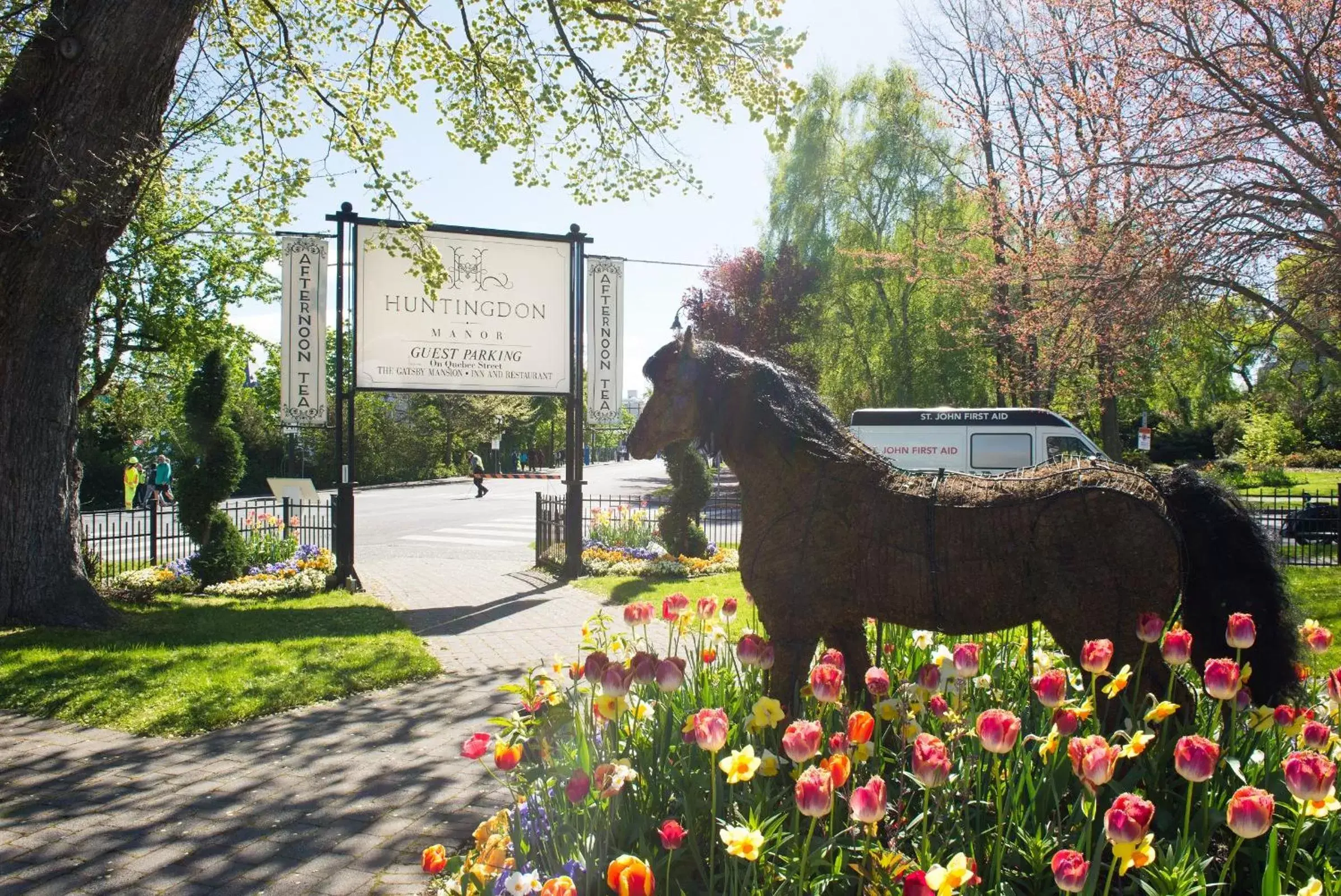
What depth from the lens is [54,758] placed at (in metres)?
5.02

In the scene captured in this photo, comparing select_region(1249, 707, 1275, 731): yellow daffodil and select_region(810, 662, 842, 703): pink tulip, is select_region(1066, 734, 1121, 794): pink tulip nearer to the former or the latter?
select_region(810, 662, 842, 703): pink tulip

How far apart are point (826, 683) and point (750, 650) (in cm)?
49

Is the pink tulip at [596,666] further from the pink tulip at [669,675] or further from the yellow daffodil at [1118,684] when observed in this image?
the yellow daffodil at [1118,684]

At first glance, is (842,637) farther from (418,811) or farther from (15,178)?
(15,178)

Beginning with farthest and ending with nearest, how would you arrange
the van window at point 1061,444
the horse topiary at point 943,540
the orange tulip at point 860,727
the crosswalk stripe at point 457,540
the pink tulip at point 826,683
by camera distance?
the crosswalk stripe at point 457,540, the van window at point 1061,444, the horse topiary at point 943,540, the pink tulip at point 826,683, the orange tulip at point 860,727

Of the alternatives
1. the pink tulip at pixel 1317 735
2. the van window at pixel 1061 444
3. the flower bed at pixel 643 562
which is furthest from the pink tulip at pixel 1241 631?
the van window at pixel 1061 444

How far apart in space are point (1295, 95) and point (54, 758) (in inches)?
474

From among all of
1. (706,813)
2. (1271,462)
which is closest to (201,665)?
(706,813)

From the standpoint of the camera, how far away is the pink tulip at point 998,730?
2039 millimetres

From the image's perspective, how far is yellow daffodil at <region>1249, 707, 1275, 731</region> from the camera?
2.84 metres

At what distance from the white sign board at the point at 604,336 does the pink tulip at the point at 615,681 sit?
10.4 meters

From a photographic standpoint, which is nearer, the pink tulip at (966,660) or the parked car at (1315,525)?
the pink tulip at (966,660)

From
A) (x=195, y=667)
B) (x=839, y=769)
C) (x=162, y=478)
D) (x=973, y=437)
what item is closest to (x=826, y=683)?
(x=839, y=769)

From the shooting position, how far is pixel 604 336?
1317 cm
